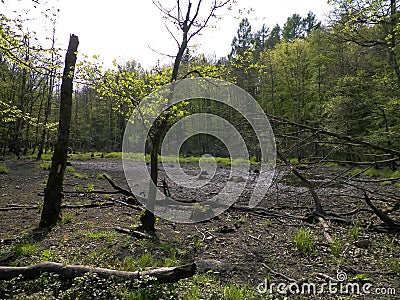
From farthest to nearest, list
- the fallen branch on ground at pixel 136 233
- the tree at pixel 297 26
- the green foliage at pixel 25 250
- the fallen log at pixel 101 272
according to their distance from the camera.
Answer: the tree at pixel 297 26, the fallen branch on ground at pixel 136 233, the green foliage at pixel 25 250, the fallen log at pixel 101 272

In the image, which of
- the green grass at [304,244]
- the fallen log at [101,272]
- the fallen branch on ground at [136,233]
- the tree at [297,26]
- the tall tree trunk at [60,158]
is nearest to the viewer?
the fallen log at [101,272]

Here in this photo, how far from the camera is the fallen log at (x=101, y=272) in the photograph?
322 centimetres

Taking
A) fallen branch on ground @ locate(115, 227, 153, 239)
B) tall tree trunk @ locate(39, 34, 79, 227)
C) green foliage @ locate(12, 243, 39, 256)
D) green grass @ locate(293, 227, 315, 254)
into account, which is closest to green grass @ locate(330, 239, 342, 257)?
green grass @ locate(293, 227, 315, 254)

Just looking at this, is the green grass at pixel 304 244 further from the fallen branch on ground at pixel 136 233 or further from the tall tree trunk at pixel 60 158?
the tall tree trunk at pixel 60 158

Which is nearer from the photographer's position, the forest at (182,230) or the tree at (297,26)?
the forest at (182,230)

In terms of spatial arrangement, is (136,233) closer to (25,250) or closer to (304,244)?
(25,250)

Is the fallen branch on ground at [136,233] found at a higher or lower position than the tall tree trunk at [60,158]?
lower

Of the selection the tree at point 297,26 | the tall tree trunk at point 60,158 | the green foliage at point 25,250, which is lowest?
the green foliage at point 25,250

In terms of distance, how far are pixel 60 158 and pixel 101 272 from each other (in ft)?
11.4

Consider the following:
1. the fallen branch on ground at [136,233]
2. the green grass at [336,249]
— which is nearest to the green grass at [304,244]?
the green grass at [336,249]

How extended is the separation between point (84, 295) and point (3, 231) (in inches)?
140

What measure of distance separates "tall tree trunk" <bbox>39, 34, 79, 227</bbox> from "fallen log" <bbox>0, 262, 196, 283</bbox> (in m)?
2.68

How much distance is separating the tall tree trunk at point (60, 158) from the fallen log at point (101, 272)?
2685 mm

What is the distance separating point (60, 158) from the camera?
20.0 ft
